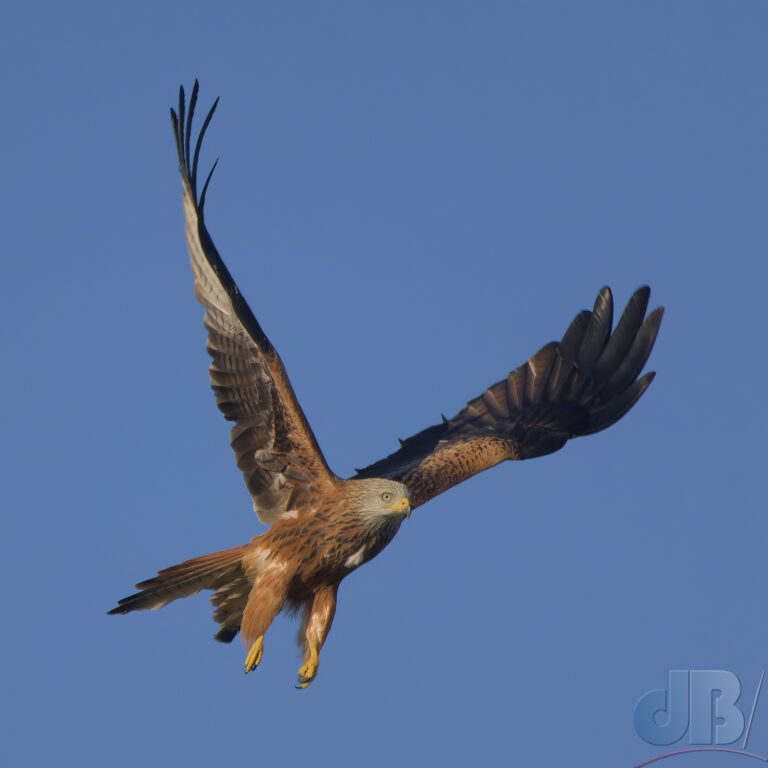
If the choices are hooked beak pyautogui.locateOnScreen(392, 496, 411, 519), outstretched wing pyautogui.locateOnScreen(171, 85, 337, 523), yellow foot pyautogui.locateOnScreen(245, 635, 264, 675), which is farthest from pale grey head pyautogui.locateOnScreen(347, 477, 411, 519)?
yellow foot pyautogui.locateOnScreen(245, 635, 264, 675)

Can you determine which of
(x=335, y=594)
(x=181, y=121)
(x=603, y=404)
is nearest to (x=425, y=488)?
(x=335, y=594)

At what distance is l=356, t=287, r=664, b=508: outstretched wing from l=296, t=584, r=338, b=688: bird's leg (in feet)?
9.13

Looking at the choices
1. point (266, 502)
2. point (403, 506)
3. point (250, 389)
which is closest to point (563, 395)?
point (403, 506)

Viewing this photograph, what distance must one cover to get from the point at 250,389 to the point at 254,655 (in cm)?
232

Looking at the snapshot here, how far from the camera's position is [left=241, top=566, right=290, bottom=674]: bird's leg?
12.5 m

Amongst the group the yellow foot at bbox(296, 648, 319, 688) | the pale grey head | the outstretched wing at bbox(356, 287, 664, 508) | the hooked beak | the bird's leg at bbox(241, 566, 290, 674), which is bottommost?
the yellow foot at bbox(296, 648, 319, 688)

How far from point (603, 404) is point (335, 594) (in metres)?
4.87

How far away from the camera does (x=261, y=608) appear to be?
41.3 feet

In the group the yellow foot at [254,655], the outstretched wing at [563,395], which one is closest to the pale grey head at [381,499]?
the yellow foot at [254,655]

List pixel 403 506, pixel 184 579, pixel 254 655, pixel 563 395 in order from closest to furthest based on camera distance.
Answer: pixel 254 655 < pixel 403 506 < pixel 184 579 < pixel 563 395

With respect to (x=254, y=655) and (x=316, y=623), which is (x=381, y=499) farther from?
(x=254, y=655)

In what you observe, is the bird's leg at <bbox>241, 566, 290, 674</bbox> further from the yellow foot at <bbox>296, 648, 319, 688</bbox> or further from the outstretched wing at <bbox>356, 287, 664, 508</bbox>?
the outstretched wing at <bbox>356, 287, 664, 508</bbox>

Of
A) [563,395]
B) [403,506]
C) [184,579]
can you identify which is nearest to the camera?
[403,506]

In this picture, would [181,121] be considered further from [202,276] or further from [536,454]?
[536,454]
